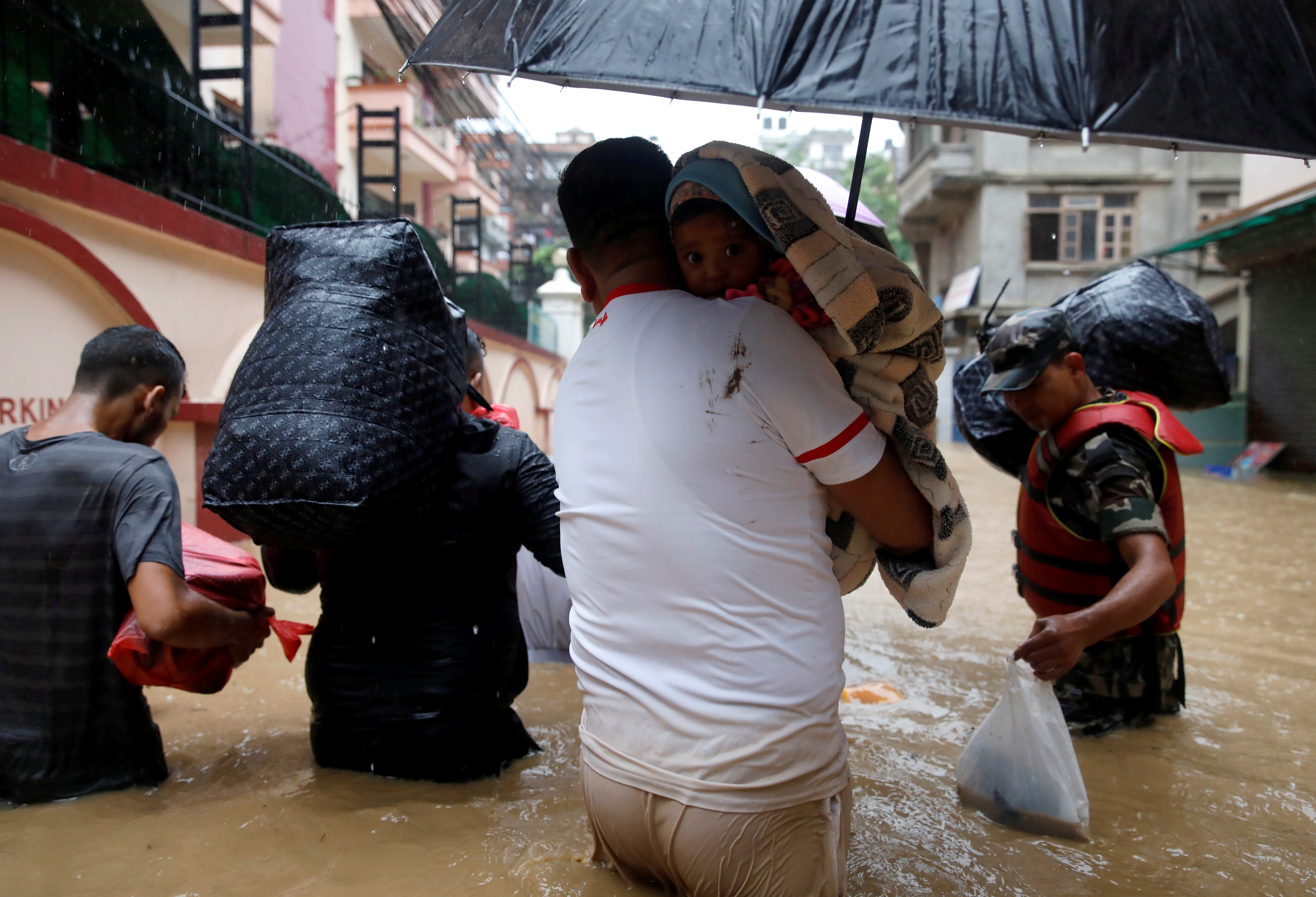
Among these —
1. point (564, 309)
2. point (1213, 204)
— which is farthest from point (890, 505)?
point (1213, 204)

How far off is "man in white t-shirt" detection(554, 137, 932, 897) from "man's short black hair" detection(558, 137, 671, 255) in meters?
0.19

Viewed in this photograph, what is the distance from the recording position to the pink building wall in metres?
11.7

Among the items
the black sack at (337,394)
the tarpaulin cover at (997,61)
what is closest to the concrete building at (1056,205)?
the tarpaulin cover at (997,61)

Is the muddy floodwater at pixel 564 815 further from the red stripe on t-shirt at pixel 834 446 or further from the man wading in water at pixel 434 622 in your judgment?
the red stripe on t-shirt at pixel 834 446

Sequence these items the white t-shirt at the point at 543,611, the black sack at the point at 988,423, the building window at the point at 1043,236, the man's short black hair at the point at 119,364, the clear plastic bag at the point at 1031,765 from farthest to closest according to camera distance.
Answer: the building window at the point at 1043,236
the white t-shirt at the point at 543,611
the black sack at the point at 988,423
the man's short black hair at the point at 119,364
the clear plastic bag at the point at 1031,765

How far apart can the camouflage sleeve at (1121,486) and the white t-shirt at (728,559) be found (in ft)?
4.68

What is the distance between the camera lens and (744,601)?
4.31 feet

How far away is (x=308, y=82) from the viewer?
12.3 meters

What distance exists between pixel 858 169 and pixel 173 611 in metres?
1.93

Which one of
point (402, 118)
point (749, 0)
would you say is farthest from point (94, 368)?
point (402, 118)

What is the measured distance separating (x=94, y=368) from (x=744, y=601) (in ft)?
6.28

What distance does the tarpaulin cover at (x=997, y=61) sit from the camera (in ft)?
5.74

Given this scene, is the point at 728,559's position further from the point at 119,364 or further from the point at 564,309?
the point at 564,309

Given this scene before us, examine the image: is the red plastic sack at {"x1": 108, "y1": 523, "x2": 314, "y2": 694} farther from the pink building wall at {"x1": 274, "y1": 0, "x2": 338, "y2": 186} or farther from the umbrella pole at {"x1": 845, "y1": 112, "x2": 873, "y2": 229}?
the pink building wall at {"x1": 274, "y1": 0, "x2": 338, "y2": 186}
